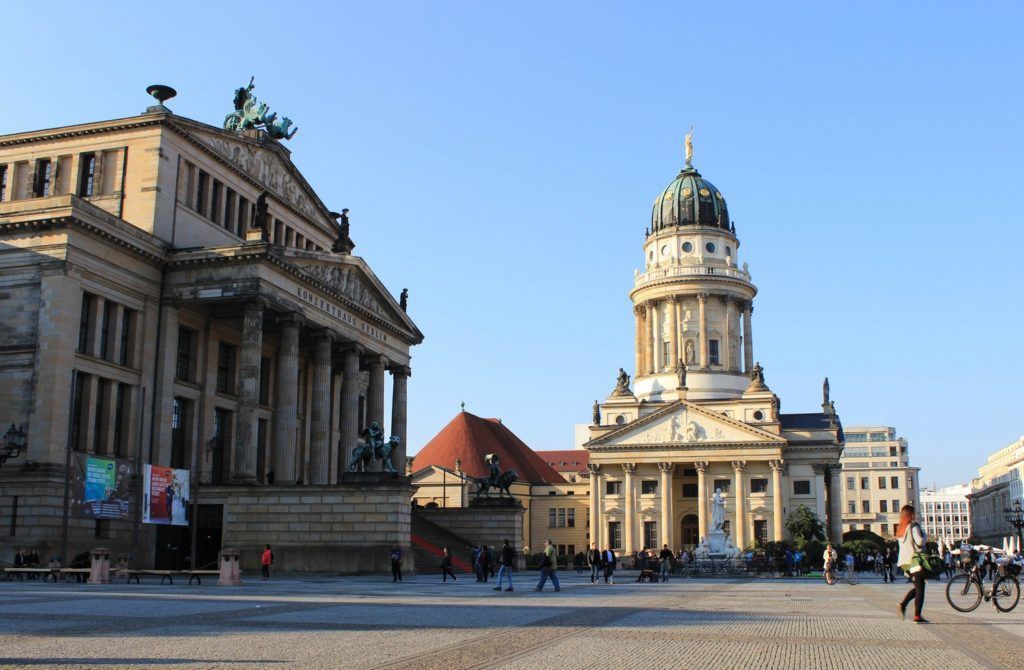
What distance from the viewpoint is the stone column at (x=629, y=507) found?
109875 mm

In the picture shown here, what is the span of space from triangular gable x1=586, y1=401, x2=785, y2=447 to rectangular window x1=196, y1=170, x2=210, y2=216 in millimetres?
→ 65163

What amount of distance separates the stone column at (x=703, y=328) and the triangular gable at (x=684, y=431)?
422 inches

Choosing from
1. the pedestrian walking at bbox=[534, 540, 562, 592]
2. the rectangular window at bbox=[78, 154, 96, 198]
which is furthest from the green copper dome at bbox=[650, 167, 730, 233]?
the pedestrian walking at bbox=[534, 540, 562, 592]

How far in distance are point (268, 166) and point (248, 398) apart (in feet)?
57.0

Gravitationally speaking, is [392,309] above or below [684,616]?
above

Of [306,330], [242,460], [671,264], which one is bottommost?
[242,460]

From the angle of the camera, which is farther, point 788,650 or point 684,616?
point 684,616

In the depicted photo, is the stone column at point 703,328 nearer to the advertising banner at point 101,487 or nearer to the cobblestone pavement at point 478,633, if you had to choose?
the advertising banner at point 101,487

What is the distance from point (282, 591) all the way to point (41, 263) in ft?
73.5

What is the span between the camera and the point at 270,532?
149 ft

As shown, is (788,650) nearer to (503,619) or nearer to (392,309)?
(503,619)

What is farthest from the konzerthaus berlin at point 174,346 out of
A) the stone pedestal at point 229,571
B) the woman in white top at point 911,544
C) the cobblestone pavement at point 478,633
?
the woman in white top at point 911,544

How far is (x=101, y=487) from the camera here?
42625 mm

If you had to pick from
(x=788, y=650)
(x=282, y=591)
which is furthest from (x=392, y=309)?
(x=788, y=650)
